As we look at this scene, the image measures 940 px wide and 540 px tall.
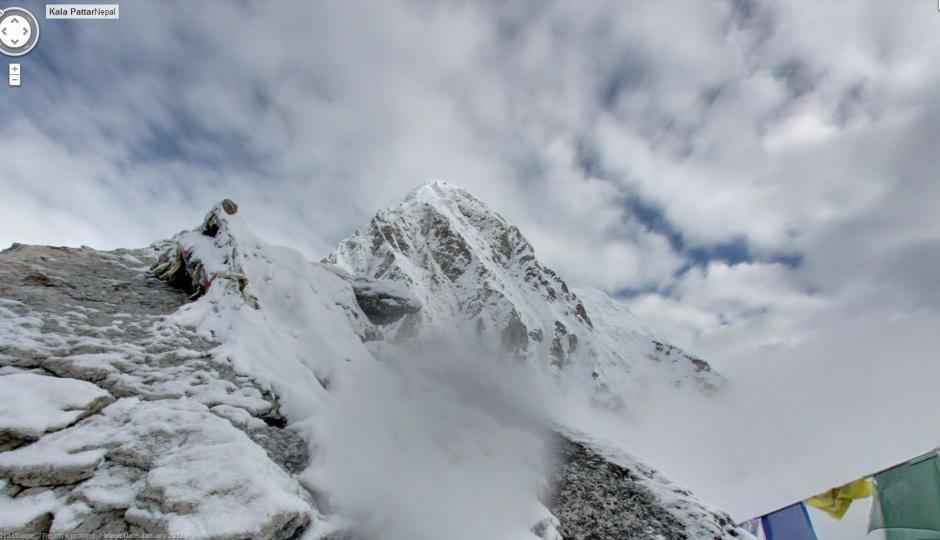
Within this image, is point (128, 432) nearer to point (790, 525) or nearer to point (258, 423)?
point (258, 423)

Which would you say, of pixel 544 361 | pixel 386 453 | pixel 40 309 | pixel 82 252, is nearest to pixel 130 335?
pixel 40 309

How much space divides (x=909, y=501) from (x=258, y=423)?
10888mm

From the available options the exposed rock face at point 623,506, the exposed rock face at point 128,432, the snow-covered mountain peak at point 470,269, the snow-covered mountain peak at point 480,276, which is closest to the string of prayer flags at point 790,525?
the exposed rock face at point 623,506

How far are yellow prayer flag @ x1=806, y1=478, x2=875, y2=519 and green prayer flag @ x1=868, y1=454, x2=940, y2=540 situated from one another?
0.33 metres

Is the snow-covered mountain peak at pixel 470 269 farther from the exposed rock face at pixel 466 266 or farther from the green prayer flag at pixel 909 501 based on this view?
the green prayer flag at pixel 909 501

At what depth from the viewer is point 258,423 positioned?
22.1ft

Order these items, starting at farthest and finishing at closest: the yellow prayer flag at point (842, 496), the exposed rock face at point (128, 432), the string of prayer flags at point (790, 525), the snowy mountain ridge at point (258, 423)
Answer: the string of prayer flags at point (790, 525) < the yellow prayer flag at point (842, 496) < the snowy mountain ridge at point (258, 423) < the exposed rock face at point (128, 432)

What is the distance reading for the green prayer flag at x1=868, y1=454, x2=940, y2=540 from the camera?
22.9ft

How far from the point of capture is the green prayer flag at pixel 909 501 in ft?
22.9

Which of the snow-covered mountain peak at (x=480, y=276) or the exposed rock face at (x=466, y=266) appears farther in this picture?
the snow-covered mountain peak at (x=480, y=276)

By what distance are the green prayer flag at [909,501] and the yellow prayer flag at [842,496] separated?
1.09 ft

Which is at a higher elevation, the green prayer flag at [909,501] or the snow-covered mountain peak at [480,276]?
the snow-covered mountain peak at [480,276]

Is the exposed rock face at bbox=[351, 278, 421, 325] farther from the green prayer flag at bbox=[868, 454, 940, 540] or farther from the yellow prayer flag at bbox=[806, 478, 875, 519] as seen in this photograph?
the green prayer flag at bbox=[868, 454, 940, 540]

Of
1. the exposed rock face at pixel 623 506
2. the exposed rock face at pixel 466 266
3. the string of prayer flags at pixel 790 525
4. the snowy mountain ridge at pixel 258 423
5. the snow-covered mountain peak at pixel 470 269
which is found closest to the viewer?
the snowy mountain ridge at pixel 258 423
